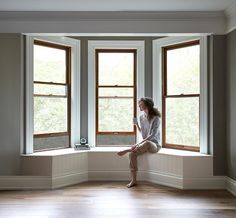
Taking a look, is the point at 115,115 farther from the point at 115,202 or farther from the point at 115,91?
the point at 115,202

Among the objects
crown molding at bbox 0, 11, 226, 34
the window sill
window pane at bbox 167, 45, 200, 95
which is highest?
crown molding at bbox 0, 11, 226, 34

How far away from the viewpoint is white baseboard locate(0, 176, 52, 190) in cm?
493

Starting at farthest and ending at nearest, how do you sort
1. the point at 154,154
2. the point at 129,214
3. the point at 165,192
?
1. the point at 154,154
2. the point at 165,192
3. the point at 129,214

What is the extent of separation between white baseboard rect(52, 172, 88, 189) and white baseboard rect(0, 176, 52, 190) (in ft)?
0.34

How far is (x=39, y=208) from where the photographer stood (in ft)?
13.0

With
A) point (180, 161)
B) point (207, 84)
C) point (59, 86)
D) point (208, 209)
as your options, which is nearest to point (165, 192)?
point (180, 161)

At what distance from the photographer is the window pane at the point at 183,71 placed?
5270 millimetres

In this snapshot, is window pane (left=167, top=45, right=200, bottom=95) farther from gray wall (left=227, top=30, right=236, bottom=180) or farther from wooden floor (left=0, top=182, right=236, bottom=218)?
wooden floor (left=0, top=182, right=236, bottom=218)

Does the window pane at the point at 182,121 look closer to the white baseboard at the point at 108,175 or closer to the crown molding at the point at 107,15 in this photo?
the white baseboard at the point at 108,175

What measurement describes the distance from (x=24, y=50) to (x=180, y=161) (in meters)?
3.04

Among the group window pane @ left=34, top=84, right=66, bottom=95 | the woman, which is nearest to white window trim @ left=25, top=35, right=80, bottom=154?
window pane @ left=34, top=84, right=66, bottom=95

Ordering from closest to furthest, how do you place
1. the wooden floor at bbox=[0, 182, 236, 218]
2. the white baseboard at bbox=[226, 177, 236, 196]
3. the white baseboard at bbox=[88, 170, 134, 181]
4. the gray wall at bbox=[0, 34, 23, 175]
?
the wooden floor at bbox=[0, 182, 236, 218] < the white baseboard at bbox=[226, 177, 236, 196] < the gray wall at bbox=[0, 34, 23, 175] < the white baseboard at bbox=[88, 170, 134, 181]

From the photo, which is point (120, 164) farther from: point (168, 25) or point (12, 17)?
point (12, 17)

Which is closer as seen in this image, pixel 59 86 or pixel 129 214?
pixel 129 214
